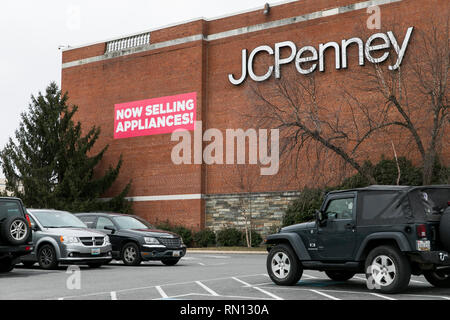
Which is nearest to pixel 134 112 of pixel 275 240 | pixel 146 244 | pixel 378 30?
pixel 378 30

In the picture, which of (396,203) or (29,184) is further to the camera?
(29,184)

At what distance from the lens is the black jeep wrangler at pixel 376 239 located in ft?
33.8

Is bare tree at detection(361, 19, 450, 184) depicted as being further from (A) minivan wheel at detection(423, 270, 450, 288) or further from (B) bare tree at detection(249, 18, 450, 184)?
(A) minivan wheel at detection(423, 270, 450, 288)

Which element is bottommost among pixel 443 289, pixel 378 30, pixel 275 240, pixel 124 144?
pixel 443 289

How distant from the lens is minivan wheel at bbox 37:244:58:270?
16312 mm

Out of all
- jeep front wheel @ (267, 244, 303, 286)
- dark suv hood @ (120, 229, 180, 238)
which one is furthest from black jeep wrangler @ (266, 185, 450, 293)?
dark suv hood @ (120, 229, 180, 238)

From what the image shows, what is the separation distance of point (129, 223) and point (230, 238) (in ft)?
53.3

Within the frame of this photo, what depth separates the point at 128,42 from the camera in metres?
42.2

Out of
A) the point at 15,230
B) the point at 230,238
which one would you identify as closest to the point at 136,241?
the point at 15,230

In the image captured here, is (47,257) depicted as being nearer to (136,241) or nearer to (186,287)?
(136,241)
